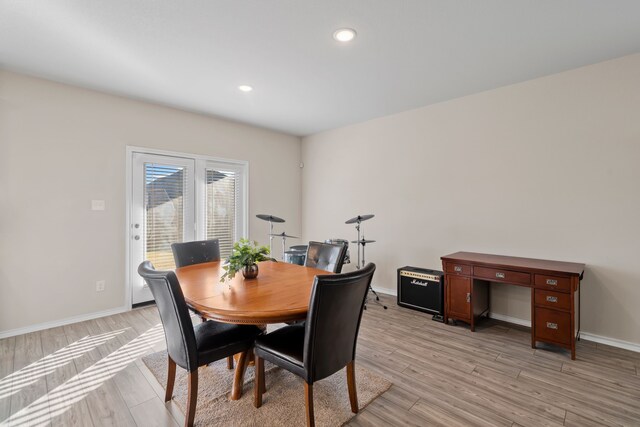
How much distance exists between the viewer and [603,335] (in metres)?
2.78

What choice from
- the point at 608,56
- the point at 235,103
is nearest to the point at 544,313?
the point at 608,56

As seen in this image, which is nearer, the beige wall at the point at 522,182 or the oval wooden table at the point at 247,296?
the oval wooden table at the point at 247,296

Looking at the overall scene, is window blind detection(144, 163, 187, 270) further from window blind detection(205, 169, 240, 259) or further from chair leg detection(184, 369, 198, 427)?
chair leg detection(184, 369, 198, 427)

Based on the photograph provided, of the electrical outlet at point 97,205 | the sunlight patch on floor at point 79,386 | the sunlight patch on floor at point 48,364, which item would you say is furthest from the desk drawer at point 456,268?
the electrical outlet at point 97,205

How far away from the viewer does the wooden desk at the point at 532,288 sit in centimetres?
250

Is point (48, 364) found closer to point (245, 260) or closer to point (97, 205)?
point (97, 205)

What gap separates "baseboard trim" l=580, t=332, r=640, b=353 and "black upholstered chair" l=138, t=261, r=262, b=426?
3148 mm

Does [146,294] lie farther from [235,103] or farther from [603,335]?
[603,335]

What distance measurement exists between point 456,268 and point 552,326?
894 millimetres

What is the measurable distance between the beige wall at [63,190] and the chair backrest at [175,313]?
223cm

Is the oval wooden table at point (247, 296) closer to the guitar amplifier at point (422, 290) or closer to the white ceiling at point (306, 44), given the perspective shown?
the guitar amplifier at point (422, 290)

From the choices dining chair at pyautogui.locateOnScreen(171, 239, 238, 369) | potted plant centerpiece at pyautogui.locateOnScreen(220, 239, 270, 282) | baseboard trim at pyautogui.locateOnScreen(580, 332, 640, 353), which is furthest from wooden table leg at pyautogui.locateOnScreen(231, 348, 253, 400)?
baseboard trim at pyautogui.locateOnScreen(580, 332, 640, 353)

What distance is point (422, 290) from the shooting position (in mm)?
3553

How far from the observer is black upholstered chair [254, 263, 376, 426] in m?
1.48
